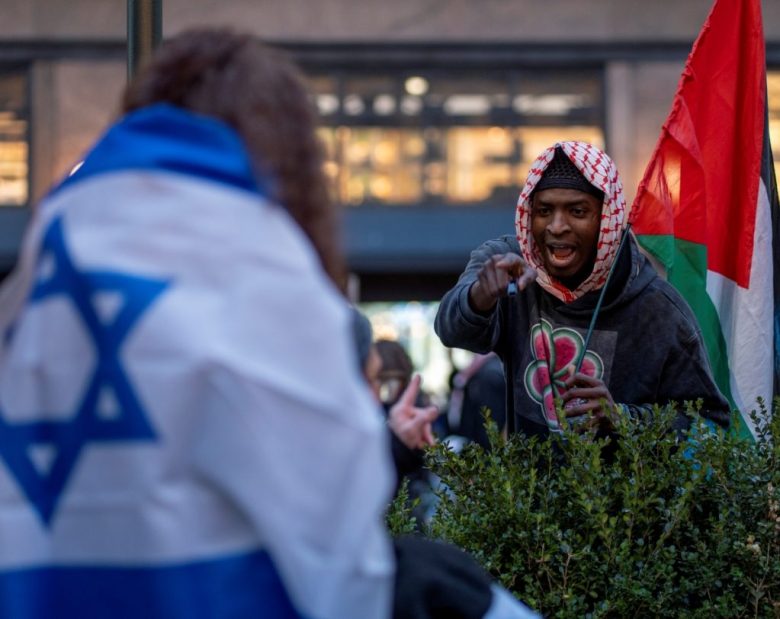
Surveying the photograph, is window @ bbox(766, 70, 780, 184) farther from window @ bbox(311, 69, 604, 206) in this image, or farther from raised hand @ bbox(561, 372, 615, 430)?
raised hand @ bbox(561, 372, 615, 430)

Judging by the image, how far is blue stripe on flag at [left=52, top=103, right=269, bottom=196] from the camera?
190 cm

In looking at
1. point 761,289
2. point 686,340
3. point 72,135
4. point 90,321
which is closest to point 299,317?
point 90,321

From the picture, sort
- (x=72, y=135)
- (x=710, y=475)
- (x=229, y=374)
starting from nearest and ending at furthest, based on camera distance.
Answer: (x=229, y=374) → (x=710, y=475) → (x=72, y=135)

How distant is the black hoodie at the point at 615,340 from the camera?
402 centimetres

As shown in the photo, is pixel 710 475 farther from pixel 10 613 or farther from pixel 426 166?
pixel 426 166

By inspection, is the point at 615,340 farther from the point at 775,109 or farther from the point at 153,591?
the point at 775,109

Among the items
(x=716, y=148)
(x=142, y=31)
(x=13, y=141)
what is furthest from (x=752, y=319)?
(x=13, y=141)

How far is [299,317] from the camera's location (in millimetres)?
1835

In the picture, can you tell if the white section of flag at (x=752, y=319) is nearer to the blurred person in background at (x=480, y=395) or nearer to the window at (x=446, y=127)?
the blurred person in background at (x=480, y=395)

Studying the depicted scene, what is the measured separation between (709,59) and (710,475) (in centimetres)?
205

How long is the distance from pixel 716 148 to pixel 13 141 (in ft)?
45.6

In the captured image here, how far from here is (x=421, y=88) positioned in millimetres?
17906

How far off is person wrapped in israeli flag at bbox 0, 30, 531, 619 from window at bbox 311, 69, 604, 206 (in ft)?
52.3

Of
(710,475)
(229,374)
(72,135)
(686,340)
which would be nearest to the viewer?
(229,374)
